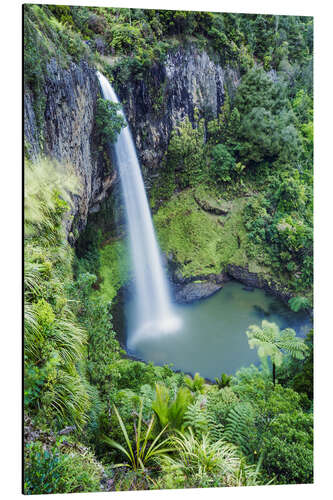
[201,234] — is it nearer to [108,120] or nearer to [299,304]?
[299,304]

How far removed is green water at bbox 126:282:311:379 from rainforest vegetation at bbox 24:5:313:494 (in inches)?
5.0

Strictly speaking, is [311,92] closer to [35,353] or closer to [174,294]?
[174,294]

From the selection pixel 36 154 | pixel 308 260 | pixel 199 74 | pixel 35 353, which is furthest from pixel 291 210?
pixel 35 353

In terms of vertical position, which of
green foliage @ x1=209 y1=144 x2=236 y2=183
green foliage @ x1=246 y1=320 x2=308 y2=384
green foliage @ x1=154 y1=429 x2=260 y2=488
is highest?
green foliage @ x1=209 y1=144 x2=236 y2=183

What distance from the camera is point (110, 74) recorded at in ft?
13.9

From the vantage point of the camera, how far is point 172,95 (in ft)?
15.2

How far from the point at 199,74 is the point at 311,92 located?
4.51 feet

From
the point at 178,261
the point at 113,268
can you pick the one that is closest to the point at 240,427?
the point at 178,261

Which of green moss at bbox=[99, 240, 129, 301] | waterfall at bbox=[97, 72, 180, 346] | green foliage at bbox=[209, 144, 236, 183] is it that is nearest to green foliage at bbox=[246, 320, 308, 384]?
waterfall at bbox=[97, 72, 180, 346]

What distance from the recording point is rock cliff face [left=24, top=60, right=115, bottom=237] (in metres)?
3.72

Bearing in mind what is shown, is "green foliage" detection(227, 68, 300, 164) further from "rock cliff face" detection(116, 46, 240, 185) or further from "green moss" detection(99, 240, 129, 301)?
"green moss" detection(99, 240, 129, 301)

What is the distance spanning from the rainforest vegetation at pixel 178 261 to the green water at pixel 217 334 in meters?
0.13

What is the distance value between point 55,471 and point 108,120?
3.49 m

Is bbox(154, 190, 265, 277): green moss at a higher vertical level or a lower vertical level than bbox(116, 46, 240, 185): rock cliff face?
lower
